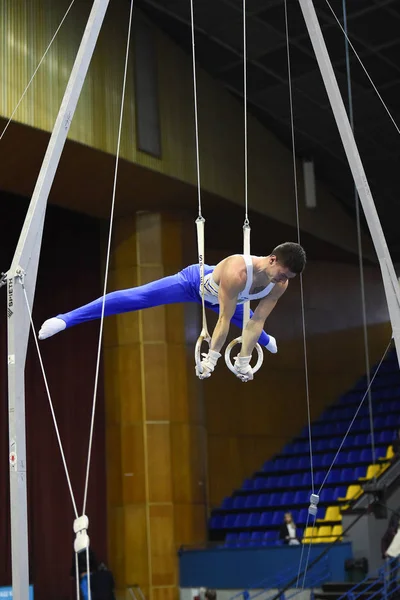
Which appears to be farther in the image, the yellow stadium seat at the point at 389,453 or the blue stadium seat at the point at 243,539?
the yellow stadium seat at the point at 389,453

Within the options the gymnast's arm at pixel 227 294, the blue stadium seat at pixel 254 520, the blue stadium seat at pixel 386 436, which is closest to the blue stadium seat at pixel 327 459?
the blue stadium seat at pixel 386 436

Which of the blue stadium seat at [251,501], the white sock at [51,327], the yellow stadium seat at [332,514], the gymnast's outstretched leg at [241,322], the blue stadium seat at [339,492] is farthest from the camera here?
the blue stadium seat at [251,501]

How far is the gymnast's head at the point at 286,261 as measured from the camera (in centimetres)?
621

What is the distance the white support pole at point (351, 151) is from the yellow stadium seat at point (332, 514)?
705 cm

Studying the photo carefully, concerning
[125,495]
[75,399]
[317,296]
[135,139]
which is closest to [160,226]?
[135,139]

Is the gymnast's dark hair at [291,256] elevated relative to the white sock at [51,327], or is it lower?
elevated

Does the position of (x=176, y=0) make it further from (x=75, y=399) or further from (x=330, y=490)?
(x=330, y=490)

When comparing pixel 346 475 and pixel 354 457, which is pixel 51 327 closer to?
pixel 346 475

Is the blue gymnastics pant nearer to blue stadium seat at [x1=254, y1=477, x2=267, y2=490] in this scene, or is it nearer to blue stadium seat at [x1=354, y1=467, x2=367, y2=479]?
blue stadium seat at [x1=354, y1=467, x2=367, y2=479]

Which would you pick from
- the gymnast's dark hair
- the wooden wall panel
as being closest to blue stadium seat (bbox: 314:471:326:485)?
the wooden wall panel

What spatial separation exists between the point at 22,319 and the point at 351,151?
291 centimetres

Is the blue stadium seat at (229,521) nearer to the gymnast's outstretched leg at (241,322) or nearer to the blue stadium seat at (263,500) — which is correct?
the blue stadium seat at (263,500)

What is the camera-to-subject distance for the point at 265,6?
42.3 ft

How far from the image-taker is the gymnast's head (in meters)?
6.21
